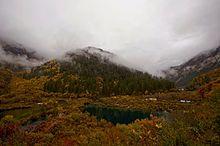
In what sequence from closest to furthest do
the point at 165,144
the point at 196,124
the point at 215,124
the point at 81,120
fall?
the point at 165,144
the point at 215,124
the point at 196,124
the point at 81,120

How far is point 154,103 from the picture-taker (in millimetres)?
147500

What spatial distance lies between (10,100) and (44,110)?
43.4 m

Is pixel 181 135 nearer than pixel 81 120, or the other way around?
pixel 181 135

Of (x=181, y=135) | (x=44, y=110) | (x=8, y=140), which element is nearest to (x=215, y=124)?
(x=181, y=135)

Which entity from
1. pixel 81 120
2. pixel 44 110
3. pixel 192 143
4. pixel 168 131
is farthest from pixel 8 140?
pixel 44 110

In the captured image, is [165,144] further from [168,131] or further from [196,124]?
[196,124]

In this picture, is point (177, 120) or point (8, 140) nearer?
point (177, 120)

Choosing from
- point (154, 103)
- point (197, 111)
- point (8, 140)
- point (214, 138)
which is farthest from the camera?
point (154, 103)

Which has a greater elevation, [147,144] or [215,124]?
[215,124]

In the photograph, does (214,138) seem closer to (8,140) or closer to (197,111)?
(197,111)

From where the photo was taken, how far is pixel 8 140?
683 inches

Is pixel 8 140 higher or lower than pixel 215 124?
lower

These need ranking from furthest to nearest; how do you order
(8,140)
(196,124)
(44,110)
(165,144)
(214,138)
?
1. (44,110)
2. (8,140)
3. (196,124)
4. (165,144)
5. (214,138)

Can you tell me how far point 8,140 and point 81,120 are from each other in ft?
233
